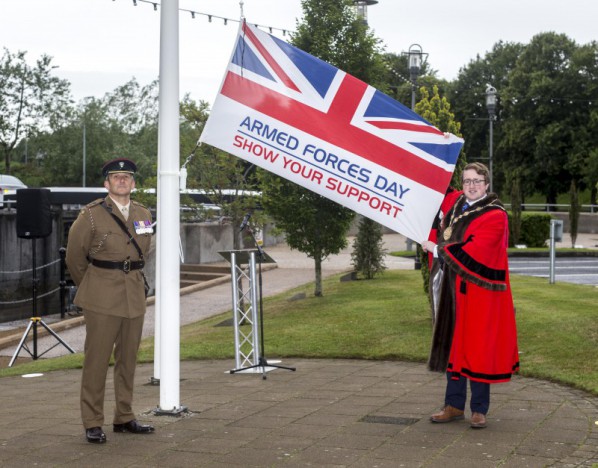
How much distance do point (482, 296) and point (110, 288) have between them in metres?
2.73

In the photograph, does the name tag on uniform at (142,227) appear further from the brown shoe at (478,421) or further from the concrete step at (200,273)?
the concrete step at (200,273)

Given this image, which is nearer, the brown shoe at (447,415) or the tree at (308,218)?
the brown shoe at (447,415)

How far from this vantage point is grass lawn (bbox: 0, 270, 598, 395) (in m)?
10.8

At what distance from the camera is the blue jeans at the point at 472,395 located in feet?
24.0

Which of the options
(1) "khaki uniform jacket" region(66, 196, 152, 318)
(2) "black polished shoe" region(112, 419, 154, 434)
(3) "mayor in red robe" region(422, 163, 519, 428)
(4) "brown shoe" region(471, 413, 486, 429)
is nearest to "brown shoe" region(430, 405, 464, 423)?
(3) "mayor in red robe" region(422, 163, 519, 428)

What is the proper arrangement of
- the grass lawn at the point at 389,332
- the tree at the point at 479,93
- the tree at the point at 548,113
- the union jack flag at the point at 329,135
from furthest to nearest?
the tree at the point at 479,93 → the tree at the point at 548,113 → the grass lawn at the point at 389,332 → the union jack flag at the point at 329,135

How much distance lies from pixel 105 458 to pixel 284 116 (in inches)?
128

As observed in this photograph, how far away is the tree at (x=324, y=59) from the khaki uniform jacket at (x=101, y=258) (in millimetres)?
11340

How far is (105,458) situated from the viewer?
652 centimetres

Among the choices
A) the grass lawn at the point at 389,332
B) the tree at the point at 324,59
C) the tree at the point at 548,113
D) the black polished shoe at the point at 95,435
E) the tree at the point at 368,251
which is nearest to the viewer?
the black polished shoe at the point at 95,435

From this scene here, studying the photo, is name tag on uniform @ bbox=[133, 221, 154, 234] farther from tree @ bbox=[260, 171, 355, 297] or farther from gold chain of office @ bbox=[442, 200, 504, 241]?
tree @ bbox=[260, 171, 355, 297]

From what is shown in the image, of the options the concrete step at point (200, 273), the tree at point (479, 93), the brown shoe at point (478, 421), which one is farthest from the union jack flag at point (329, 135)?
the tree at point (479, 93)

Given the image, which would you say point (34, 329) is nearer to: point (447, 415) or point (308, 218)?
point (308, 218)

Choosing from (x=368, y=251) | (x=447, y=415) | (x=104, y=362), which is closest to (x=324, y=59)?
(x=368, y=251)
